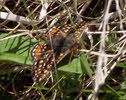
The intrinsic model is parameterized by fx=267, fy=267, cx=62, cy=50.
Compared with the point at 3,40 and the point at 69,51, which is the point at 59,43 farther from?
the point at 3,40

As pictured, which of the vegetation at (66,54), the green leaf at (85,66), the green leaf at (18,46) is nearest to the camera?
the green leaf at (85,66)

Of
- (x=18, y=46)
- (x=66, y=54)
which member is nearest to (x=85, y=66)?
(x=66, y=54)

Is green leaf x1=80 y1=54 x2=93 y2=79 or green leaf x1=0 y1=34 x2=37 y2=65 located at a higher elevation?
green leaf x1=0 y1=34 x2=37 y2=65

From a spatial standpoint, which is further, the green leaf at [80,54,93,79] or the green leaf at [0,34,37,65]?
the green leaf at [0,34,37,65]

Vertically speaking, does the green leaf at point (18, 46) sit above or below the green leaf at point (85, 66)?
above

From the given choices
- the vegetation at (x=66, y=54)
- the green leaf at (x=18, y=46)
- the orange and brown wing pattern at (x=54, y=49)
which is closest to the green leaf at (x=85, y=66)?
the vegetation at (x=66, y=54)

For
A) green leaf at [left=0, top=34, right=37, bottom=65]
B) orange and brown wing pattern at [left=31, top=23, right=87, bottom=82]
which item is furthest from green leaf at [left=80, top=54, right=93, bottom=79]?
green leaf at [left=0, top=34, right=37, bottom=65]

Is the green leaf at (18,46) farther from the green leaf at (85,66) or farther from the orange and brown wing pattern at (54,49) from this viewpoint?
the green leaf at (85,66)

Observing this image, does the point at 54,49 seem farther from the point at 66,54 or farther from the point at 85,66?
the point at 85,66

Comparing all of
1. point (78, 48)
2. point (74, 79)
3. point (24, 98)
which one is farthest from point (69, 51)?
point (24, 98)

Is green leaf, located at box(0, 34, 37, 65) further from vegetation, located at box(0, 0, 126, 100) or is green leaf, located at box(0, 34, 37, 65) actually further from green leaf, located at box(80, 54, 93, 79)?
green leaf, located at box(80, 54, 93, 79)

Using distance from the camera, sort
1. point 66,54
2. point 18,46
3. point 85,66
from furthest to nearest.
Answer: point 18,46
point 66,54
point 85,66
